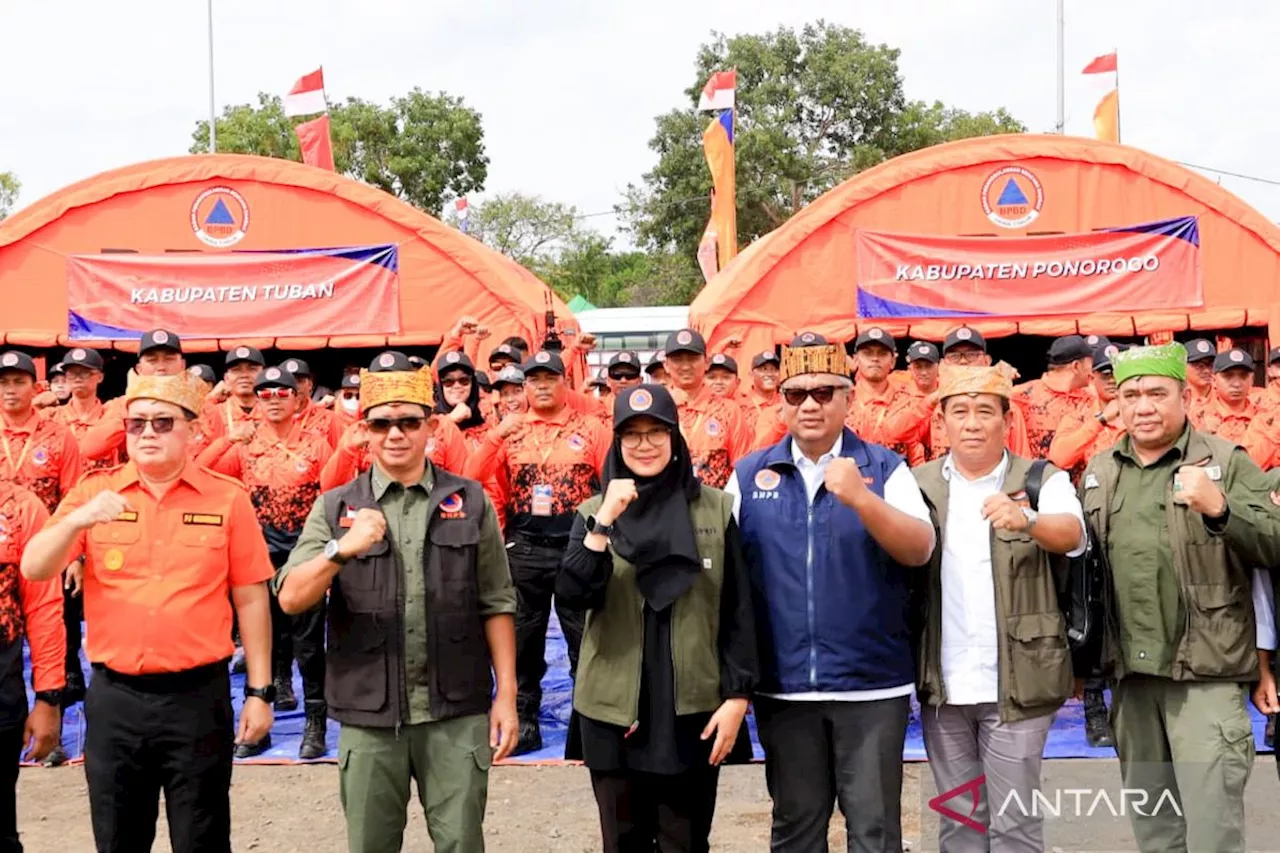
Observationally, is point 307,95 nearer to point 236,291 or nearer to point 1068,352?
point 236,291

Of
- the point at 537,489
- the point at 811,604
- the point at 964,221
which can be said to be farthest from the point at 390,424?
the point at 964,221

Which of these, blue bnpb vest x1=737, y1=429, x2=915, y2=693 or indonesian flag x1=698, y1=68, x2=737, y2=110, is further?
indonesian flag x1=698, y1=68, x2=737, y2=110

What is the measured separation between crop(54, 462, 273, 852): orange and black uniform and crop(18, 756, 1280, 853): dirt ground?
1.52 m

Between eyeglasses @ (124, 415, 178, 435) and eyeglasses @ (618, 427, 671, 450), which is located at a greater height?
eyeglasses @ (124, 415, 178, 435)

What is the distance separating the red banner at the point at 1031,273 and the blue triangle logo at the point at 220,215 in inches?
273

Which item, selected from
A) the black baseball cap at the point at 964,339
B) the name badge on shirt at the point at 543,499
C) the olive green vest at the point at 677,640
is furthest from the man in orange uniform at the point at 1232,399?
the olive green vest at the point at 677,640

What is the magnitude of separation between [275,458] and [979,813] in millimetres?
4860

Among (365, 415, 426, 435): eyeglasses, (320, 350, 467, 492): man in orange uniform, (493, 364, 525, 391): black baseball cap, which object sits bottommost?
(320, 350, 467, 492): man in orange uniform

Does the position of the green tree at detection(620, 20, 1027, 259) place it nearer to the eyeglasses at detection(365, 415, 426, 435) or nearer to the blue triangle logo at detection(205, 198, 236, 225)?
the blue triangle logo at detection(205, 198, 236, 225)

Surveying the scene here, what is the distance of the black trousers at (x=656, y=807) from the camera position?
3436 mm

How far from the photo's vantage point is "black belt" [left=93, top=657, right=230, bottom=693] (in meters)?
3.46

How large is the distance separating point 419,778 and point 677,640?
0.96m

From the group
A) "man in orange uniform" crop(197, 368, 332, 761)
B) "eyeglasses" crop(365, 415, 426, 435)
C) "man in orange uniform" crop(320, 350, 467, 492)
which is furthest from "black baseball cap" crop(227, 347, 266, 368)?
"eyeglasses" crop(365, 415, 426, 435)

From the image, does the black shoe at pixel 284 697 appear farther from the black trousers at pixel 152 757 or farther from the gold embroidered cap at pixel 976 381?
the gold embroidered cap at pixel 976 381
